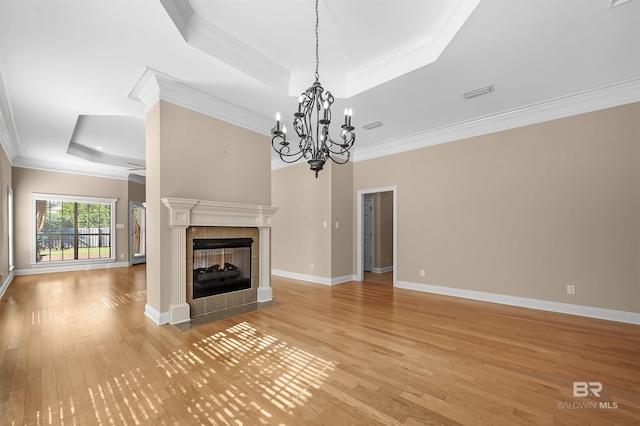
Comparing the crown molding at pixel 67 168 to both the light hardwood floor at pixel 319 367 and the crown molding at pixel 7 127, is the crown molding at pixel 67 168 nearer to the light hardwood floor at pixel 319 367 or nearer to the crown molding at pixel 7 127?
the crown molding at pixel 7 127

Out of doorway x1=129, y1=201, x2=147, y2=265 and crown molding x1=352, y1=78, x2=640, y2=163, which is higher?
crown molding x1=352, y1=78, x2=640, y2=163

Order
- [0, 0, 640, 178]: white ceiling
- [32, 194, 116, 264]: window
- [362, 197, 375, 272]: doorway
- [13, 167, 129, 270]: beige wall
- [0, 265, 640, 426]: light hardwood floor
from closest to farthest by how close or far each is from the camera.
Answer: [0, 265, 640, 426]: light hardwood floor < [0, 0, 640, 178]: white ceiling < [13, 167, 129, 270]: beige wall < [32, 194, 116, 264]: window < [362, 197, 375, 272]: doorway

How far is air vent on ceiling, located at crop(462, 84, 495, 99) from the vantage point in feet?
11.8

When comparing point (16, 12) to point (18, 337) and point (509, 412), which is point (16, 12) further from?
point (509, 412)

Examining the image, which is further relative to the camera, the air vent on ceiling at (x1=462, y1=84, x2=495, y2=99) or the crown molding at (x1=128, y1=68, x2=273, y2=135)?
the air vent on ceiling at (x1=462, y1=84, x2=495, y2=99)

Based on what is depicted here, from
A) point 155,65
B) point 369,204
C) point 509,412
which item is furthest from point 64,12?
point 369,204

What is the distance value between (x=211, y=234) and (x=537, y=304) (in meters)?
4.78

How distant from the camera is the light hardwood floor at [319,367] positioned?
1.83 m

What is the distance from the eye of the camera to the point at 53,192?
7320mm

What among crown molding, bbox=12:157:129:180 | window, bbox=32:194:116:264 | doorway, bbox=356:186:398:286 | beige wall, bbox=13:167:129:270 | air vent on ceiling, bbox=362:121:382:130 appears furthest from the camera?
window, bbox=32:194:116:264

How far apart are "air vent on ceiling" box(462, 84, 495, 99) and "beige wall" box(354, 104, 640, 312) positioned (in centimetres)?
111

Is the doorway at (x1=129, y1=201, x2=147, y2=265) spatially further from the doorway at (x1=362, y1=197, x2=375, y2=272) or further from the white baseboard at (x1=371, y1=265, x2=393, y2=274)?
the white baseboard at (x1=371, y1=265, x2=393, y2=274)

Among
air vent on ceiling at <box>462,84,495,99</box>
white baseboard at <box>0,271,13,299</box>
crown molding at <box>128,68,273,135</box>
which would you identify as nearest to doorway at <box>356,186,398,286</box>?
air vent on ceiling at <box>462,84,495,99</box>

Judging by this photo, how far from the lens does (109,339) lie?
9.74ft
